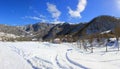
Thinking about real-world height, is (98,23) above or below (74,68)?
above

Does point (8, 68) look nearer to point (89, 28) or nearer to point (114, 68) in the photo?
point (114, 68)

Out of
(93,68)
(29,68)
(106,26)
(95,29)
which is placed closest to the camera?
(93,68)

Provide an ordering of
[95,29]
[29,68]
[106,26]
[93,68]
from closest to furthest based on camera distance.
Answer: [93,68]
[29,68]
[106,26]
[95,29]

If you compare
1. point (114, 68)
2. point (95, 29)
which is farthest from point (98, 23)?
point (114, 68)

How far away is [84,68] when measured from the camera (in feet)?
49.9

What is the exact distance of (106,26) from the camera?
15450 centimetres

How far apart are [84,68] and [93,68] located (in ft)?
2.33

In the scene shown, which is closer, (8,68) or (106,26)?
(8,68)

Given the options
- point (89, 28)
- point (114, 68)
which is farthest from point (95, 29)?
point (114, 68)

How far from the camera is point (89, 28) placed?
16900 cm

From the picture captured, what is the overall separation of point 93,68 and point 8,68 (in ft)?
24.3

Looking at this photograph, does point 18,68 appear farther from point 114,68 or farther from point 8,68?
point 114,68

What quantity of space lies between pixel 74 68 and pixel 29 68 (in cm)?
379

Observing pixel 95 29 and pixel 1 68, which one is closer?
pixel 1 68
